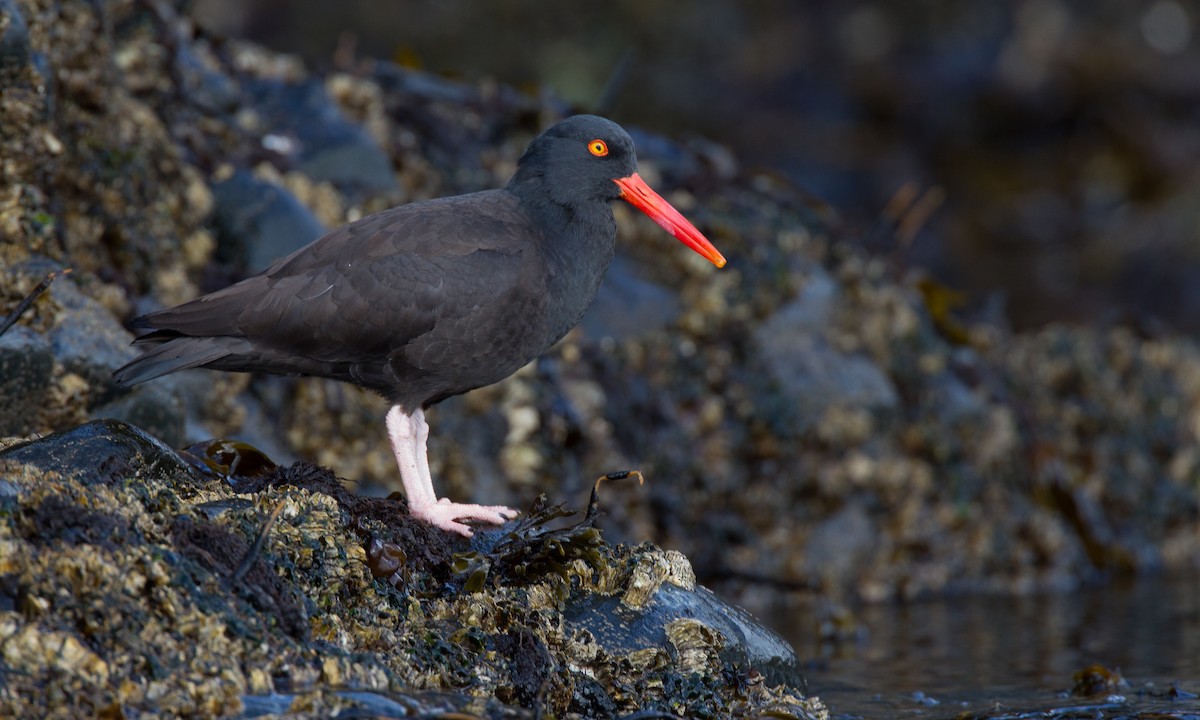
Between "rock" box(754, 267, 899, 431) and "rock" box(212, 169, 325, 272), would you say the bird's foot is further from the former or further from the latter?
"rock" box(754, 267, 899, 431)

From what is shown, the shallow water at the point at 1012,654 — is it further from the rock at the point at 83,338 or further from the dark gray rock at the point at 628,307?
the rock at the point at 83,338

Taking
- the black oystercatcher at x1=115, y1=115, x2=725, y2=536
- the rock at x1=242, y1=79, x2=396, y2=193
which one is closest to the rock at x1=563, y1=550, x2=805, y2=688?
the black oystercatcher at x1=115, y1=115, x2=725, y2=536

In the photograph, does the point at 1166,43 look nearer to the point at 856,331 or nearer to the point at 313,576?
the point at 856,331

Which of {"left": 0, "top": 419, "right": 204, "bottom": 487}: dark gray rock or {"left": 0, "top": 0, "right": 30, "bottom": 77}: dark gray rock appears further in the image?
{"left": 0, "top": 0, "right": 30, "bottom": 77}: dark gray rock

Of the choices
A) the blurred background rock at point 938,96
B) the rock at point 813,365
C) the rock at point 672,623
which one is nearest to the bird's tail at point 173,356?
the rock at point 672,623

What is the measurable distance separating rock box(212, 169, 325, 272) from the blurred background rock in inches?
245

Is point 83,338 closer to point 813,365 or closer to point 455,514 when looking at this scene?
point 455,514

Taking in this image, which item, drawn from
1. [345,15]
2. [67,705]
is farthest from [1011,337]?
[345,15]

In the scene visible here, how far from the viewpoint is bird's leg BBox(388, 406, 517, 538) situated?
151 inches


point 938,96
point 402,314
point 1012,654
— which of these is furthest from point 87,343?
point 938,96

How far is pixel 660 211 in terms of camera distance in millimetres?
4766

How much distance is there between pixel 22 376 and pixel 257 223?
1.74 m

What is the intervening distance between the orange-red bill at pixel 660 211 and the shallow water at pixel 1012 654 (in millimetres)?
1683

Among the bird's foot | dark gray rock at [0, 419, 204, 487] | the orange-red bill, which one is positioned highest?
the orange-red bill
